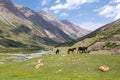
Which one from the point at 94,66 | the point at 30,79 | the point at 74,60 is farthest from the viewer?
the point at 74,60

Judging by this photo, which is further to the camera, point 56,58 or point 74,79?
point 56,58

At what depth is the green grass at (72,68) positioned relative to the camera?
149ft

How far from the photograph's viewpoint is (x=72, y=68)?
51094 millimetres

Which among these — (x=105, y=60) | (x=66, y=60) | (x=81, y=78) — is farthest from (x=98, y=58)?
(x=81, y=78)

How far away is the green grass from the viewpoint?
45544mm

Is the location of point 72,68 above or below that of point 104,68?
above

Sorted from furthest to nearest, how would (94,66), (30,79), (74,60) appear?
(74,60)
(94,66)
(30,79)

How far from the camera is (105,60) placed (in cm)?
5372

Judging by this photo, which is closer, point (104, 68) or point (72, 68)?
point (104, 68)

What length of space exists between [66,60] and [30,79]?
53.8 ft

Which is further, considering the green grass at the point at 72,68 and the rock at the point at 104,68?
the rock at the point at 104,68

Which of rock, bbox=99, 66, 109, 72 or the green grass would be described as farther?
rock, bbox=99, 66, 109, 72

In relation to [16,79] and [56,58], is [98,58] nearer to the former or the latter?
[56,58]

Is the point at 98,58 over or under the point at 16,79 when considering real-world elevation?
over
